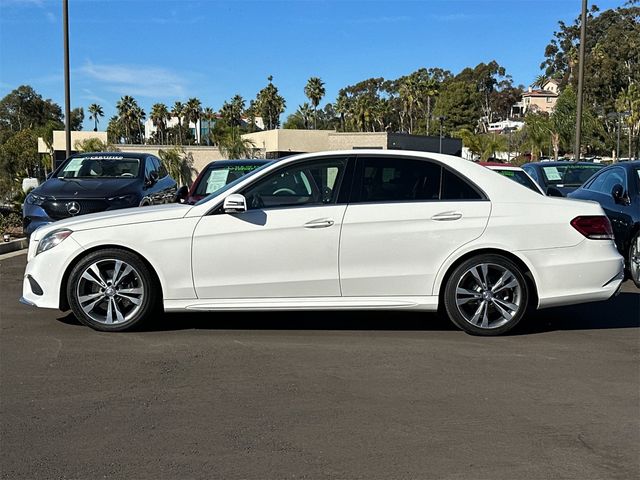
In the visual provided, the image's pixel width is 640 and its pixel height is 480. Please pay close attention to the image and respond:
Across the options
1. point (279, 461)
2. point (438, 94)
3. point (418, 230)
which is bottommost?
point (279, 461)

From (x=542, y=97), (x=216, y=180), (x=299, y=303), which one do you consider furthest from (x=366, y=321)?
(x=542, y=97)

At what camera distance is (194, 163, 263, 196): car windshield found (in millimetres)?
9695

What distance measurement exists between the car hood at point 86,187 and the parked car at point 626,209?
7.05 m

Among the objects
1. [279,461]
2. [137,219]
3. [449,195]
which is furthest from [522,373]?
[137,219]

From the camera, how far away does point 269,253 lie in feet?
19.8

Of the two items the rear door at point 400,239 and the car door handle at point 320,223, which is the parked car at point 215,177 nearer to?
the car door handle at point 320,223

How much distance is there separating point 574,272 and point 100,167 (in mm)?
8638

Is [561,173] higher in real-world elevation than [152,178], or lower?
higher

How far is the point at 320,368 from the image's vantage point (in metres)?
5.22

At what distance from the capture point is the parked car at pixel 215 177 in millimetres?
9625

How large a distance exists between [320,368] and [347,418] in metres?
1.02

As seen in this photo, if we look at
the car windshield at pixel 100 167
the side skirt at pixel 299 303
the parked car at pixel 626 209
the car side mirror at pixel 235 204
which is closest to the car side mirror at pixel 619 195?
the parked car at pixel 626 209

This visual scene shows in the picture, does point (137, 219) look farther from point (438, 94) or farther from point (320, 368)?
point (438, 94)

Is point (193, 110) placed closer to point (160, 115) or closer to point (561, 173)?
point (160, 115)
